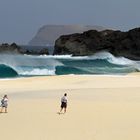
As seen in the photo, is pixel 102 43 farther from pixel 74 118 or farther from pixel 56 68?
pixel 74 118

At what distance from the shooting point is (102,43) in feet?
335

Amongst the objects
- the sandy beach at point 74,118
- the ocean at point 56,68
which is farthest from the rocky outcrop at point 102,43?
A: the sandy beach at point 74,118

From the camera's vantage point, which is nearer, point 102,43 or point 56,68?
point 56,68

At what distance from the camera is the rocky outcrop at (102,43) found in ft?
309

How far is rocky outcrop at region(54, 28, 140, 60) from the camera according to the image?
309 feet

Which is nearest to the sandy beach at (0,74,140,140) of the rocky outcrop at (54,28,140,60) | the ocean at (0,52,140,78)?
the ocean at (0,52,140,78)

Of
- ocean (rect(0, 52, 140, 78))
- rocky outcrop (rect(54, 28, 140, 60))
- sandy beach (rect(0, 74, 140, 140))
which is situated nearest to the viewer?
sandy beach (rect(0, 74, 140, 140))

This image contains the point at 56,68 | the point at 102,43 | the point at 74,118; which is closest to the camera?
the point at 74,118

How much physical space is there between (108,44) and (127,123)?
8625 cm

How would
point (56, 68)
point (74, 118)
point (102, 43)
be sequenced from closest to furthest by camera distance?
point (74, 118), point (56, 68), point (102, 43)

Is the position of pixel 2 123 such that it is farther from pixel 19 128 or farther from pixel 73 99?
pixel 73 99

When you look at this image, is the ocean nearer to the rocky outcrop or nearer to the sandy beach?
the rocky outcrop

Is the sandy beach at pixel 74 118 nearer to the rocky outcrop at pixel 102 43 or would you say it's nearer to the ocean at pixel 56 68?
the ocean at pixel 56 68

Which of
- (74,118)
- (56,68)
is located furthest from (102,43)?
(74,118)
